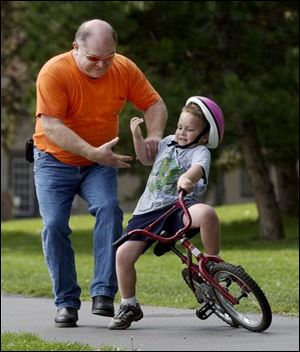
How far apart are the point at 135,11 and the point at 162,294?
1045 centimetres

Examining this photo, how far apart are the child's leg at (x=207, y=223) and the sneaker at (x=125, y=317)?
650mm

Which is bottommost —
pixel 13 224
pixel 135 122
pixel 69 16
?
pixel 13 224

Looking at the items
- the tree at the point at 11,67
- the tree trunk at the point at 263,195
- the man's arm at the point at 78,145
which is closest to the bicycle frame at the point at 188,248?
the man's arm at the point at 78,145

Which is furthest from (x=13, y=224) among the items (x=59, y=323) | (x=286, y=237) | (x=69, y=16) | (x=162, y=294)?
(x=59, y=323)

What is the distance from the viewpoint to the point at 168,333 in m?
7.59

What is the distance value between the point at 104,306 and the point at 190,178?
1.10 metres

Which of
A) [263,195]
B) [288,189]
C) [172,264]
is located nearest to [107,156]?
[172,264]

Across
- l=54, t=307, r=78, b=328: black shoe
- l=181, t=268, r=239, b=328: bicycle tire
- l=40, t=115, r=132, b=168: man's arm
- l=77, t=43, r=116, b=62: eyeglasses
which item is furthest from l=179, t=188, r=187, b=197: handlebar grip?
l=54, t=307, r=78, b=328: black shoe

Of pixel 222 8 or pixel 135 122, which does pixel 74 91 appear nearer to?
pixel 135 122

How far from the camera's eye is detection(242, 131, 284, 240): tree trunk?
23328 mm

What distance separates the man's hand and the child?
0.12 m

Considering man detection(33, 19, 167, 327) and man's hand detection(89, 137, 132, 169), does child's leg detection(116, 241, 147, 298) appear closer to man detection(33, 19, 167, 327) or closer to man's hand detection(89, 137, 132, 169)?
man detection(33, 19, 167, 327)

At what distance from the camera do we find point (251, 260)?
18.1m

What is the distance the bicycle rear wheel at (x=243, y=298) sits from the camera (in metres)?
7.13
